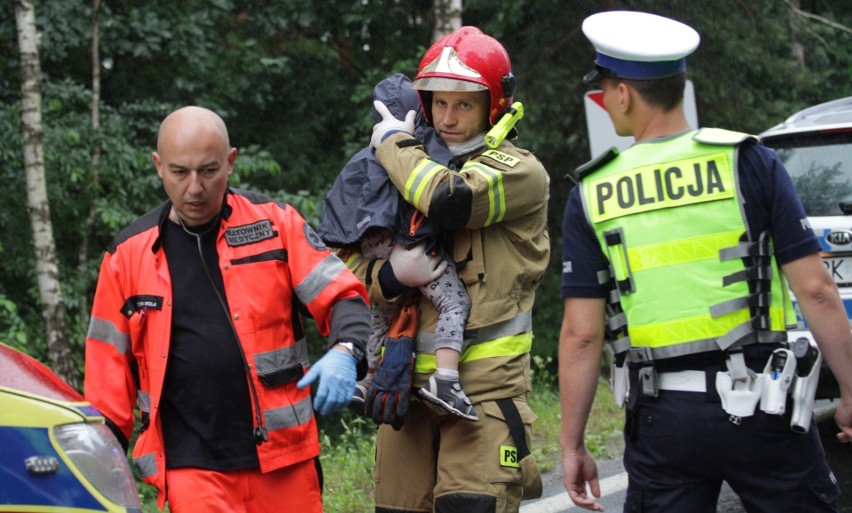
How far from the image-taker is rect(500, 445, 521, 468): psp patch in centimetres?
392

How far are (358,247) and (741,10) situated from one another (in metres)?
10.0

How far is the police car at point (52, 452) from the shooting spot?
2717mm

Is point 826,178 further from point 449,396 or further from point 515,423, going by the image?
point 449,396

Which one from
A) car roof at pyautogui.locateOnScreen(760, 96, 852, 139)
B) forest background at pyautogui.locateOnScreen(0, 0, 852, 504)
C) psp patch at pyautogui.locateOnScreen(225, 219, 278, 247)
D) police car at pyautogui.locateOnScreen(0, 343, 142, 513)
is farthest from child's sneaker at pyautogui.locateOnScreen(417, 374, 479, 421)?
forest background at pyautogui.locateOnScreen(0, 0, 852, 504)

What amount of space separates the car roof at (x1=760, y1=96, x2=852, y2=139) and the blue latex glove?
4200 millimetres

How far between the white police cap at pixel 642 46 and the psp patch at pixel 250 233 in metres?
1.11

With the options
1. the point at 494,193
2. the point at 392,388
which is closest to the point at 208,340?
the point at 392,388

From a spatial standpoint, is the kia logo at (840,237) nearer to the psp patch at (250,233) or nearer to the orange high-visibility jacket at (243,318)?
the orange high-visibility jacket at (243,318)

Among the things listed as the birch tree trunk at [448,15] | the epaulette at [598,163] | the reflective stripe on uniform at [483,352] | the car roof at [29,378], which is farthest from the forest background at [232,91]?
the epaulette at [598,163]

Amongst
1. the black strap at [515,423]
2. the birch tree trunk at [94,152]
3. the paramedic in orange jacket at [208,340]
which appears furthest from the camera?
the birch tree trunk at [94,152]

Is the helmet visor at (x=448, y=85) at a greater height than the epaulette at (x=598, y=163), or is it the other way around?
the helmet visor at (x=448, y=85)

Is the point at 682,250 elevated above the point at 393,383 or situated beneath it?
elevated above

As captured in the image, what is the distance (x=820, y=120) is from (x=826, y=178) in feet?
1.30

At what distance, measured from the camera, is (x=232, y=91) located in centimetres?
1417
